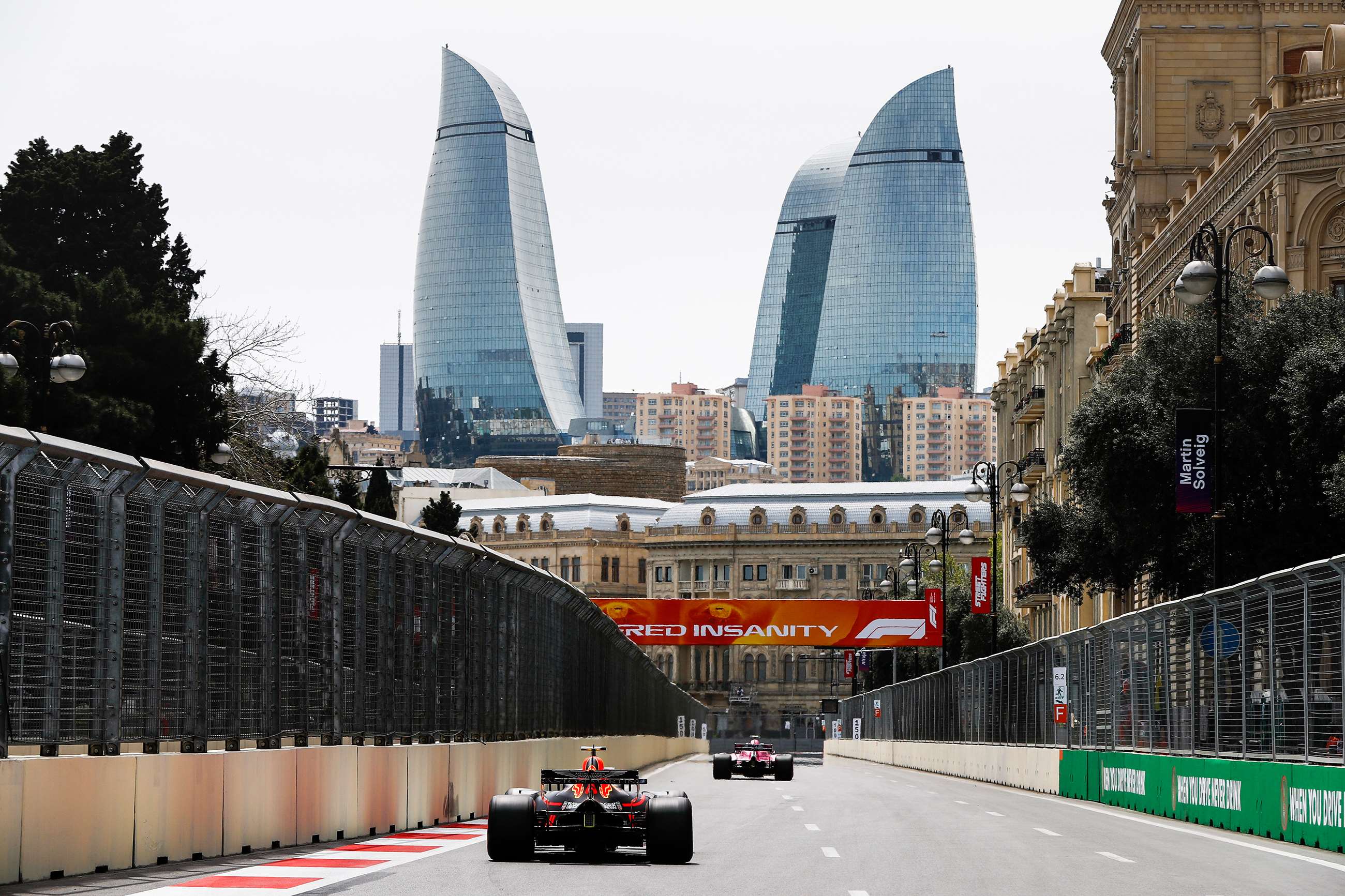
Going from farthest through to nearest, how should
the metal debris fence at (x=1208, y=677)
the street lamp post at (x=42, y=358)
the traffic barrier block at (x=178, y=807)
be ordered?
1. the street lamp post at (x=42, y=358)
2. the metal debris fence at (x=1208, y=677)
3. the traffic barrier block at (x=178, y=807)

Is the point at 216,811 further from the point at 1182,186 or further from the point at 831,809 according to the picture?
the point at 1182,186

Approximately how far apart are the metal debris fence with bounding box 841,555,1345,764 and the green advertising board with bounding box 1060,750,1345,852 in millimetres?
219

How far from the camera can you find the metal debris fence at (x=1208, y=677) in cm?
2056

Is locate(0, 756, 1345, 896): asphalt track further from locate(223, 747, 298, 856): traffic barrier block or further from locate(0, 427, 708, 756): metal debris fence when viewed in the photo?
locate(0, 427, 708, 756): metal debris fence

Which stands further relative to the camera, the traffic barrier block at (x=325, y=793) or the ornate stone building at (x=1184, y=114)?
the ornate stone building at (x=1184, y=114)

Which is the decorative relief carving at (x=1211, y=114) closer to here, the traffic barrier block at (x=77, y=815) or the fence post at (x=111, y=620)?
the fence post at (x=111, y=620)

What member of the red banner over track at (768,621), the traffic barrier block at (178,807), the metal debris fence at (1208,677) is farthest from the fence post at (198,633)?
the red banner over track at (768,621)

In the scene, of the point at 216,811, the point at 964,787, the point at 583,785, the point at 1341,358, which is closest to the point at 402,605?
the point at 583,785

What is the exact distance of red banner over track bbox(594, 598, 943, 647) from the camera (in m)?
91.3

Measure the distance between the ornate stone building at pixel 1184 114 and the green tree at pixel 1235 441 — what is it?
11.4 meters

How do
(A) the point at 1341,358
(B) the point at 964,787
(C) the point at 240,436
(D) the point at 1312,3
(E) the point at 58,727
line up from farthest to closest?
1. (D) the point at 1312,3
2. (C) the point at 240,436
3. (B) the point at 964,787
4. (A) the point at 1341,358
5. (E) the point at 58,727

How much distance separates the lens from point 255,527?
688 inches

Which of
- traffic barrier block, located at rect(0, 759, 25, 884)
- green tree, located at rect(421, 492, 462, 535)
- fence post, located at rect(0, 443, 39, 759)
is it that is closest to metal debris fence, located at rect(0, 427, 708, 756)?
fence post, located at rect(0, 443, 39, 759)

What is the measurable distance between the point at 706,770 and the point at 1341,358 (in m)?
31.8
